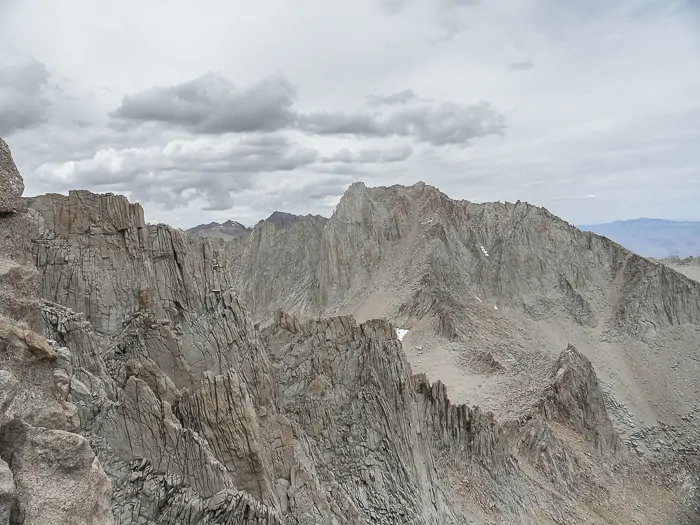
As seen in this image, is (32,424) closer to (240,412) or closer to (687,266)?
(240,412)

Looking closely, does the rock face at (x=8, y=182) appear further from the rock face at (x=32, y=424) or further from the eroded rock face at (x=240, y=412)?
the eroded rock face at (x=240, y=412)

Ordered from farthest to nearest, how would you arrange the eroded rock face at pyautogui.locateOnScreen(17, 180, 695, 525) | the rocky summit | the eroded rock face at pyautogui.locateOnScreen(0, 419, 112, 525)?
the eroded rock face at pyautogui.locateOnScreen(17, 180, 695, 525)
the rocky summit
the eroded rock face at pyautogui.locateOnScreen(0, 419, 112, 525)

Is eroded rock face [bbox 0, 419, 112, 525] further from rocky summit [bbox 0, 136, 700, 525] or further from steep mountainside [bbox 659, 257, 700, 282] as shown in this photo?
steep mountainside [bbox 659, 257, 700, 282]

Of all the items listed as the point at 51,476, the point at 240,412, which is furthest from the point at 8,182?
the point at 240,412

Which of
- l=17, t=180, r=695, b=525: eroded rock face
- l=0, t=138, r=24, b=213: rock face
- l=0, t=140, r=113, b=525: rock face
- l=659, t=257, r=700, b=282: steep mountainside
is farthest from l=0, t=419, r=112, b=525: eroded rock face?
l=659, t=257, r=700, b=282: steep mountainside

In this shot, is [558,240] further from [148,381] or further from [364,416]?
[148,381]

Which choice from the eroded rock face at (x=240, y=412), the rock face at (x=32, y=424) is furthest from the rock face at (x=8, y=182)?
the eroded rock face at (x=240, y=412)

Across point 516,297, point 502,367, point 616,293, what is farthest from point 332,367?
point 616,293
